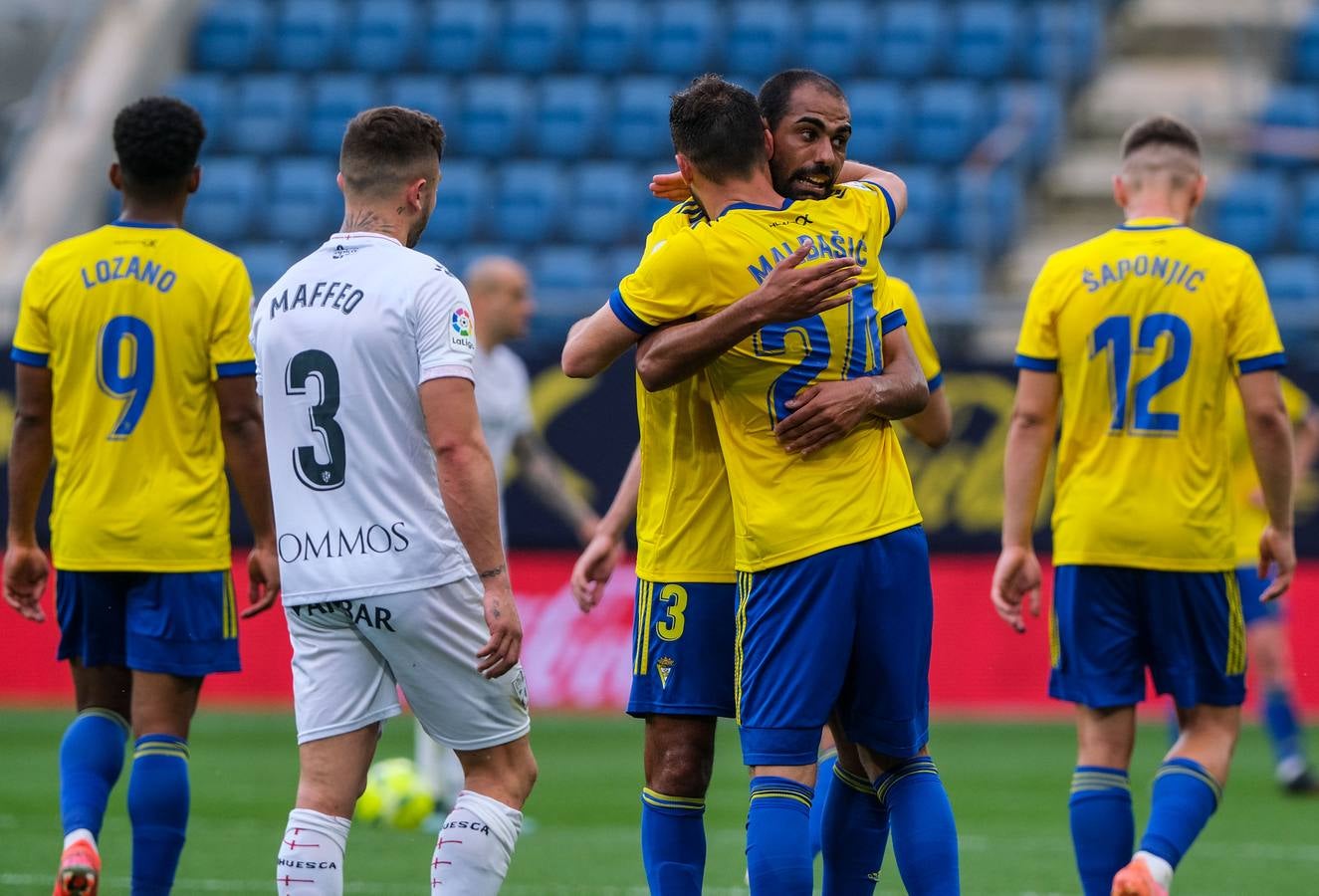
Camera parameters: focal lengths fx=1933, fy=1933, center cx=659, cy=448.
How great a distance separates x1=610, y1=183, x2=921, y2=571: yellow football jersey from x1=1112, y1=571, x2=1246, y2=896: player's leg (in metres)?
1.33

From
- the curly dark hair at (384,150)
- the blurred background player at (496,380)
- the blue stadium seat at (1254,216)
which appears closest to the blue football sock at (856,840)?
the curly dark hair at (384,150)

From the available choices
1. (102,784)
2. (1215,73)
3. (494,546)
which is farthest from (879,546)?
(1215,73)

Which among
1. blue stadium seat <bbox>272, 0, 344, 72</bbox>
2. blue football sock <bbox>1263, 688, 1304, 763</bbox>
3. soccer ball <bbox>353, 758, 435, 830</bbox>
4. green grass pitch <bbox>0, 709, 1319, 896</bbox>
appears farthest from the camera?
blue stadium seat <bbox>272, 0, 344, 72</bbox>

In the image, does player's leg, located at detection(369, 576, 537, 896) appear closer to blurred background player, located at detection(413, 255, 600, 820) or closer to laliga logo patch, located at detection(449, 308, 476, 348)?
laliga logo patch, located at detection(449, 308, 476, 348)

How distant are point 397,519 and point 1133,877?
2.27 metres

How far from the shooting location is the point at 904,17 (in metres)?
17.8

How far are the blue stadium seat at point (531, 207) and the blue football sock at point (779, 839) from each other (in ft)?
38.7

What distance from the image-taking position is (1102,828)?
5.66 m

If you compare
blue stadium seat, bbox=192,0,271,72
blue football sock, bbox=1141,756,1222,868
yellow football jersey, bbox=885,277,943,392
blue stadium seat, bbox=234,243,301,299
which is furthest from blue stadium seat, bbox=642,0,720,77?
blue football sock, bbox=1141,756,1222,868

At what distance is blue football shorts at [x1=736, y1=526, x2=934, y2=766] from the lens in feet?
15.2

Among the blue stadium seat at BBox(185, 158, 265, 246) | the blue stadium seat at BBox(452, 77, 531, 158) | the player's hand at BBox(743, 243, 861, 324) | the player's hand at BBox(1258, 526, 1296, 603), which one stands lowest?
the player's hand at BBox(1258, 526, 1296, 603)

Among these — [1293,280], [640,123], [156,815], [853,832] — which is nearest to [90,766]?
[156,815]

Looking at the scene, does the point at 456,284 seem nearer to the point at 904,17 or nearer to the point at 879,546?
the point at 879,546

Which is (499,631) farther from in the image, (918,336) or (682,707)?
(918,336)
